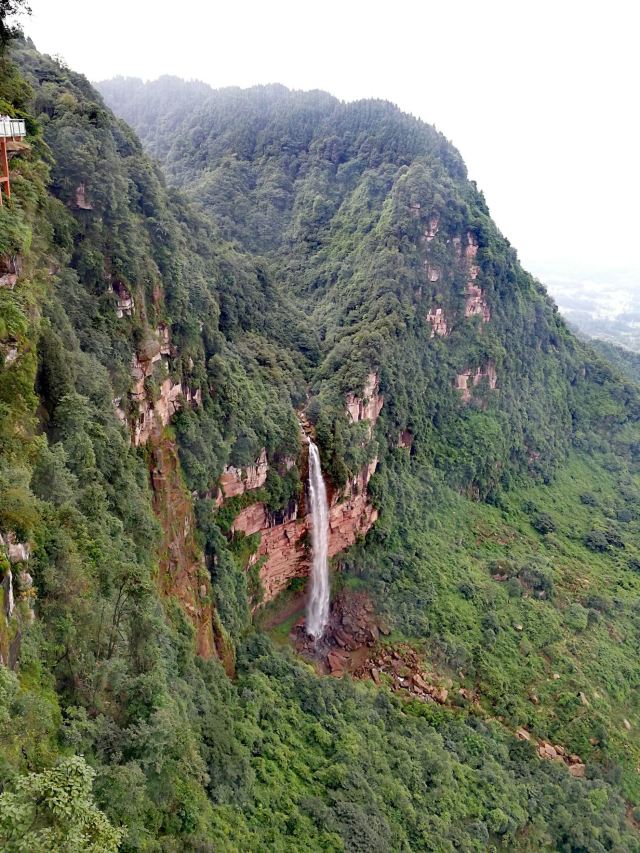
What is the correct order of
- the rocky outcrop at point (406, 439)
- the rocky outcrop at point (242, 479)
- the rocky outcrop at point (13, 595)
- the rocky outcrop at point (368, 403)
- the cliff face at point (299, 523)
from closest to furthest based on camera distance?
1. the rocky outcrop at point (13, 595)
2. the rocky outcrop at point (242, 479)
3. the cliff face at point (299, 523)
4. the rocky outcrop at point (368, 403)
5. the rocky outcrop at point (406, 439)

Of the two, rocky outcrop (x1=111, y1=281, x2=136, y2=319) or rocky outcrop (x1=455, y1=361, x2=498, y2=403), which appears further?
rocky outcrop (x1=455, y1=361, x2=498, y2=403)

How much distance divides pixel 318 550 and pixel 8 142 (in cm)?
2411

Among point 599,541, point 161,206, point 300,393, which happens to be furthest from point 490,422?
point 161,206

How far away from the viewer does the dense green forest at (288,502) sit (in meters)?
12.9

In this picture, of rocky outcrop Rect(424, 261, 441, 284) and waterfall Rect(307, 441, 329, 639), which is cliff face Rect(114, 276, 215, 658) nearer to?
waterfall Rect(307, 441, 329, 639)

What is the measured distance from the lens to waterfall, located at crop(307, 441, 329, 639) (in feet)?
107

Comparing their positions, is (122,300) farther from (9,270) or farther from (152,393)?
(9,270)

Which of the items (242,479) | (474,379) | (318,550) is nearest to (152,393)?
(242,479)

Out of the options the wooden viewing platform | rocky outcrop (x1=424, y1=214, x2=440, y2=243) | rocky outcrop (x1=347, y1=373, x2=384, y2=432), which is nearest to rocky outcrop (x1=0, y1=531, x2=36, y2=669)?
the wooden viewing platform

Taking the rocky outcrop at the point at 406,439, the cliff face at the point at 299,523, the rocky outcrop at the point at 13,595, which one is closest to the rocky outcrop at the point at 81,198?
the cliff face at the point at 299,523

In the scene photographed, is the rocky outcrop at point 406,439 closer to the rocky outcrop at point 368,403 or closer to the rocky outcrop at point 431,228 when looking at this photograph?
the rocky outcrop at point 368,403

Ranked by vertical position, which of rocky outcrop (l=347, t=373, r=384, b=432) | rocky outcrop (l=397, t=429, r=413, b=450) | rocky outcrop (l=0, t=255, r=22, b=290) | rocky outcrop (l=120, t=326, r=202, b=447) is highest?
rocky outcrop (l=0, t=255, r=22, b=290)

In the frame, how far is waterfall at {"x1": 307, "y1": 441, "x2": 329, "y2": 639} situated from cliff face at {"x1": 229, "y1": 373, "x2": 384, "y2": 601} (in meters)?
0.45

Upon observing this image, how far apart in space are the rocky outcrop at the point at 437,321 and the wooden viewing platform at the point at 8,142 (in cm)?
3252
